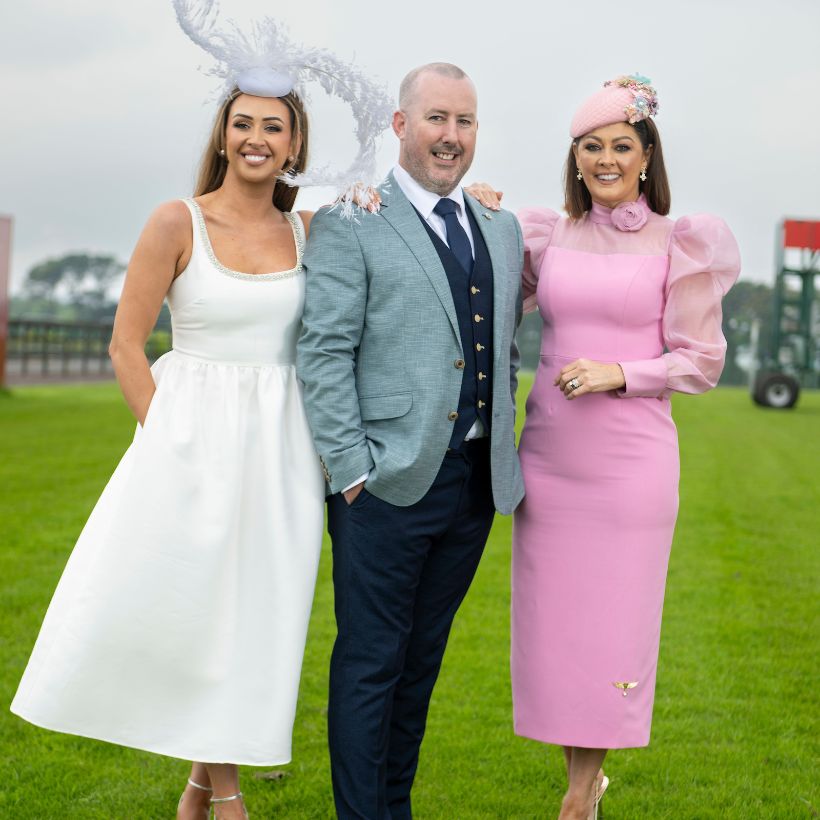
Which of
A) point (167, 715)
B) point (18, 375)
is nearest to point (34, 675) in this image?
point (167, 715)

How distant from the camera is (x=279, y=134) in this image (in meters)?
3.14

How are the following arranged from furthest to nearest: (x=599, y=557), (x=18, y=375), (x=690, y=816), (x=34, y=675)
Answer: (x=18, y=375) < (x=690, y=816) < (x=599, y=557) < (x=34, y=675)

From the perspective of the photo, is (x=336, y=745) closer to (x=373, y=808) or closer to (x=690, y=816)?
(x=373, y=808)

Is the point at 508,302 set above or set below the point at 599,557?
above

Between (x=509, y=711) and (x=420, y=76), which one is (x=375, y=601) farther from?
(x=509, y=711)

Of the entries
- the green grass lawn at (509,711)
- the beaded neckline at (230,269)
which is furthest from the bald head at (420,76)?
the green grass lawn at (509,711)

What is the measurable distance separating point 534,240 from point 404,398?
31.5 inches

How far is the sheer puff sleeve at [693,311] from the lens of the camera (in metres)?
3.28

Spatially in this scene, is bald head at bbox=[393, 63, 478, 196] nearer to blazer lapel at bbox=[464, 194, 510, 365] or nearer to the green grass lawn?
blazer lapel at bbox=[464, 194, 510, 365]

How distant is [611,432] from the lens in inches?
132

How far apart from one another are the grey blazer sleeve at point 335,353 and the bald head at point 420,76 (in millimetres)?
399

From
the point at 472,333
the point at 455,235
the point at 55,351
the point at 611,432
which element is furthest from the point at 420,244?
the point at 55,351

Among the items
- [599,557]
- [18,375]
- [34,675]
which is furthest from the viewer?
[18,375]

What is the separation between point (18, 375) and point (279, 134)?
1086 inches
